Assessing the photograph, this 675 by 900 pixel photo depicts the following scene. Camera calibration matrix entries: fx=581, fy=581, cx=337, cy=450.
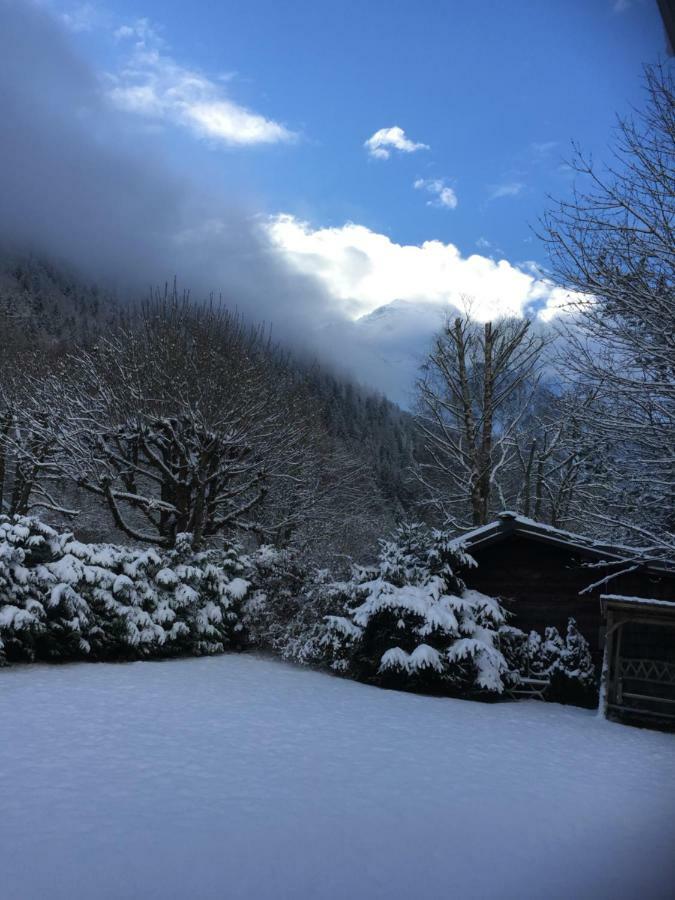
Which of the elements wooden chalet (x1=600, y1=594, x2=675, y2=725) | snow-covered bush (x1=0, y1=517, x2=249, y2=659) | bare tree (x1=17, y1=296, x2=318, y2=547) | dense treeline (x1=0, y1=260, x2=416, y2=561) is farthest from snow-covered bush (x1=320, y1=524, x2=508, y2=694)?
bare tree (x1=17, y1=296, x2=318, y2=547)

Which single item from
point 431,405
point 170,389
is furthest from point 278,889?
point 431,405

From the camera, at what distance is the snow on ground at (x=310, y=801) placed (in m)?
4.21

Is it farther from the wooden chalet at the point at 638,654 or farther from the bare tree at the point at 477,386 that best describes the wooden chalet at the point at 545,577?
the bare tree at the point at 477,386

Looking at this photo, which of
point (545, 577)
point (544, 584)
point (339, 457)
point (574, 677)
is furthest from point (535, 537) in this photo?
point (339, 457)

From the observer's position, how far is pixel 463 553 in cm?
1339

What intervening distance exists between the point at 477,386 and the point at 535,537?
25.5 ft

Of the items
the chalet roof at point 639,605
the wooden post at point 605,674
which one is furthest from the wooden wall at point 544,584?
the chalet roof at point 639,605

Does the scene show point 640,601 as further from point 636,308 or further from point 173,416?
point 173,416

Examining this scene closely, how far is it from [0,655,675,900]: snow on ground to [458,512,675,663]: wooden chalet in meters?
3.86

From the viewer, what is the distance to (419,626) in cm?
Result: 1225

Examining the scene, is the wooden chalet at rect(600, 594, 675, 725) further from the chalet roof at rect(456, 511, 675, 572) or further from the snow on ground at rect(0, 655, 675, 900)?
the snow on ground at rect(0, 655, 675, 900)

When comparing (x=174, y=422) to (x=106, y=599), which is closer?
(x=106, y=599)

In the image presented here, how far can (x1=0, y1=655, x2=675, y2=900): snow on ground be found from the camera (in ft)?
13.8

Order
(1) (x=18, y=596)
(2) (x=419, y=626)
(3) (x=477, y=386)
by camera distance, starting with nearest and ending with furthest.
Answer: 1. (1) (x=18, y=596)
2. (2) (x=419, y=626)
3. (3) (x=477, y=386)
